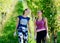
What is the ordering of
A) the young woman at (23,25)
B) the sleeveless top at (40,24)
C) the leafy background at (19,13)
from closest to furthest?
the sleeveless top at (40,24) → the young woman at (23,25) → the leafy background at (19,13)

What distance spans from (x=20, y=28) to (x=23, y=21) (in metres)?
0.28

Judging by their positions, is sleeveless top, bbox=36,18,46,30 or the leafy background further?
the leafy background

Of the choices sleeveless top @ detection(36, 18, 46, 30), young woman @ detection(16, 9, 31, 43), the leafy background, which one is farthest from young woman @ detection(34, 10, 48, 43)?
the leafy background

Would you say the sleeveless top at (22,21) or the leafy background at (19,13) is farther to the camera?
the leafy background at (19,13)

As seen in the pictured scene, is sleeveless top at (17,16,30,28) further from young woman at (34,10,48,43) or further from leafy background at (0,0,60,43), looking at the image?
leafy background at (0,0,60,43)

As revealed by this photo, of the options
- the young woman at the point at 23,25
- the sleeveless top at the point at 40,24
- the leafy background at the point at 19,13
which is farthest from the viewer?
the leafy background at the point at 19,13

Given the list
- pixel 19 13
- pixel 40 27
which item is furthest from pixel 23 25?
pixel 19 13

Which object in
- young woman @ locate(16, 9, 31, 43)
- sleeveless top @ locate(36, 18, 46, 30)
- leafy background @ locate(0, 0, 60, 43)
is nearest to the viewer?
sleeveless top @ locate(36, 18, 46, 30)

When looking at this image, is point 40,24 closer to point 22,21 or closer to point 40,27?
point 40,27

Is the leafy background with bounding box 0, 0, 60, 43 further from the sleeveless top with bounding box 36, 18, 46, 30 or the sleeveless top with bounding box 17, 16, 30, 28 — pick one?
the sleeveless top with bounding box 36, 18, 46, 30

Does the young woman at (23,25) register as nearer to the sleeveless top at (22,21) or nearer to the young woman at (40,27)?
the sleeveless top at (22,21)

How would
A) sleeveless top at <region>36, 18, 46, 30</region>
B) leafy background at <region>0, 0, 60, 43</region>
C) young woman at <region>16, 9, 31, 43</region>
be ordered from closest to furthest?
sleeveless top at <region>36, 18, 46, 30</region>, young woman at <region>16, 9, 31, 43</region>, leafy background at <region>0, 0, 60, 43</region>

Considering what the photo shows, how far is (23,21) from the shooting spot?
365 inches

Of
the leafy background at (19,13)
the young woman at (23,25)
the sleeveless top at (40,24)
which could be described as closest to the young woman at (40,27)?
the sleeveless top at (40,24)
